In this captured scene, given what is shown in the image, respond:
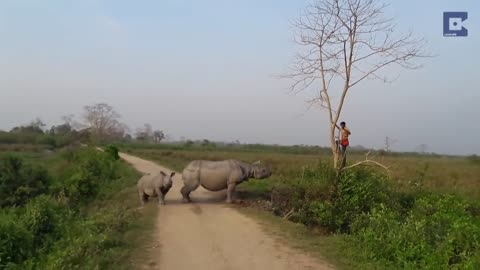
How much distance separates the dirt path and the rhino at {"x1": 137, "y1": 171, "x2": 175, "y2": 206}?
91 cm

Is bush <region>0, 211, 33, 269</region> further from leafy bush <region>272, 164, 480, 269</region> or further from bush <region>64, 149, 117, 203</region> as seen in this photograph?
bush <region>64, 149, 117, 203</region>

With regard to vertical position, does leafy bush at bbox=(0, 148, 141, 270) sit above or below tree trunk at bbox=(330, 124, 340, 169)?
below

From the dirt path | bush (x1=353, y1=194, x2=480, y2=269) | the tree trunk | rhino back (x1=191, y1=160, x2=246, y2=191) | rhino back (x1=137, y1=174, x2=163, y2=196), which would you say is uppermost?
the tree trunk

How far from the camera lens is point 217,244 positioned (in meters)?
8.71

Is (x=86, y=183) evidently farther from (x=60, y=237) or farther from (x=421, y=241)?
(x=421, y=241)

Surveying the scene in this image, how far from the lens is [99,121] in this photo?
76.4 metres

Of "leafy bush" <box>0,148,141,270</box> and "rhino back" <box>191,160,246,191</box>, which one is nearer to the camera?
"leafy bush" <box>0,148,141,270</box>

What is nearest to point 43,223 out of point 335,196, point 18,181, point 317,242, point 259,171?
point 259,171

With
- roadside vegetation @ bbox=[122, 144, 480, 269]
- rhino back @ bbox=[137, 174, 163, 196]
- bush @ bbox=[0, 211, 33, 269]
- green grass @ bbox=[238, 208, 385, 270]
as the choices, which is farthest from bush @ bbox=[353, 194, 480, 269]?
bush @ bbox=[0, 211, 33, 269]

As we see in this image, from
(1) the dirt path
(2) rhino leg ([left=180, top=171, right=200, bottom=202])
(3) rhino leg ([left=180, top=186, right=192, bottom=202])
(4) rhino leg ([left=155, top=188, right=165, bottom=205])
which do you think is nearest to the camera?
(1) the dirt path

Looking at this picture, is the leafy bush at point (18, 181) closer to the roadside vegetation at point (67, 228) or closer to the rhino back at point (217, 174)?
the roadside vegetation at point (67, 228)

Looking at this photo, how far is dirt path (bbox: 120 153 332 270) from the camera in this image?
746 centimetres

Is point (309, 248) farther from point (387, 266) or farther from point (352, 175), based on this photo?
point (352, 175)

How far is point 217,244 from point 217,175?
16.4 feet
